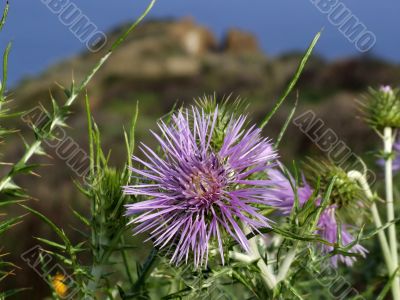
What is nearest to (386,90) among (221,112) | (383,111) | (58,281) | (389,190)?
(383,111)

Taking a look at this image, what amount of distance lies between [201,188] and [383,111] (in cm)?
132

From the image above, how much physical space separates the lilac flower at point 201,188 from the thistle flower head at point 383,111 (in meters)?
1.12

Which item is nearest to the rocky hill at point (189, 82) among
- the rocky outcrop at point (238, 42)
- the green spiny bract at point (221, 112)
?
the rocky outcrop at point (238, 42)

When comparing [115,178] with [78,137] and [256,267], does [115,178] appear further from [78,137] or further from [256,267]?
[78,137]

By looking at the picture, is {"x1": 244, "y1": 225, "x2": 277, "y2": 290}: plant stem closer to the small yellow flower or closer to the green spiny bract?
the green spiny bract

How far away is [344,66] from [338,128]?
14.7m

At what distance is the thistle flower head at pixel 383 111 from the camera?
2.56m

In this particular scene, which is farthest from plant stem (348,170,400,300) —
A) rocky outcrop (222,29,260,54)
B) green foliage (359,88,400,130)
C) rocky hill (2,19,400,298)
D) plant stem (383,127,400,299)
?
rocky outcrop (222,29,260,54)

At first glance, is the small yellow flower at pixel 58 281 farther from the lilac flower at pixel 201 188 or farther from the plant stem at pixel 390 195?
the plant stem at pixel 390 195

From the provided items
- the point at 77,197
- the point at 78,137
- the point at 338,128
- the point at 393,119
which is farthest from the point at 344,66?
the point at 393,119

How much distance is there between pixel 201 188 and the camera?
1.55m

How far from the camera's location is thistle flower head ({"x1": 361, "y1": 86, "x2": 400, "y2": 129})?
2.56m

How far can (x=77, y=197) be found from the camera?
39.8ft

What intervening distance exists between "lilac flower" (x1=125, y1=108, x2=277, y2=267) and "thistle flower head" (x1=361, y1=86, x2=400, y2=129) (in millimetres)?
1122
